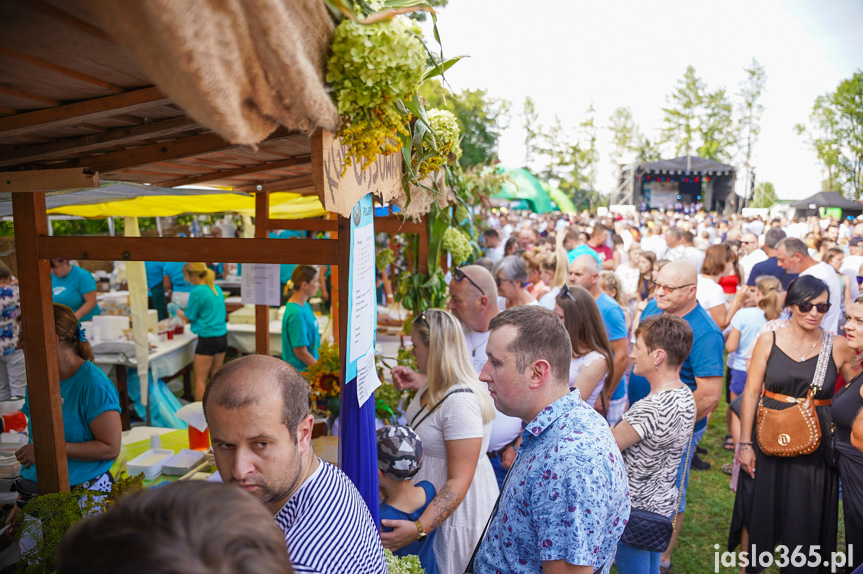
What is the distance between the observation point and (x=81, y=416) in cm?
269

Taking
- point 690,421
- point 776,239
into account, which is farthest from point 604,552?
point 776,239

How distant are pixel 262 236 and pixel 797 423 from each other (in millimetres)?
3853

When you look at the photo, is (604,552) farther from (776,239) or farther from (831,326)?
(776,239)

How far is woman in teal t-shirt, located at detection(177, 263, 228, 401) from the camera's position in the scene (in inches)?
246

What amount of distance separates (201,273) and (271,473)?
5616mm

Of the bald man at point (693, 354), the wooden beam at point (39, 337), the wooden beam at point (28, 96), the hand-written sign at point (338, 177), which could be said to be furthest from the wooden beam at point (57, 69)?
the bald man at point (693, 354)

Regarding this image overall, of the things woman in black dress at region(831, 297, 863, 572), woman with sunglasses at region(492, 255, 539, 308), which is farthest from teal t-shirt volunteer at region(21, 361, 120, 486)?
woman in black dress at region(831, 297, 863, 572)

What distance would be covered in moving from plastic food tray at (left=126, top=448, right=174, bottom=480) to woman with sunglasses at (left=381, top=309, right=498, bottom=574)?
79.1 inches

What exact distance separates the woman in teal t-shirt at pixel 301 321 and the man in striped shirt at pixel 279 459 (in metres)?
3.87

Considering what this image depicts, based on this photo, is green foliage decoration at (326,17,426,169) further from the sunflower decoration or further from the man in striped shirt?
the sunflower decoration

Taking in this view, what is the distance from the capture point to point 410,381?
3.26 metres

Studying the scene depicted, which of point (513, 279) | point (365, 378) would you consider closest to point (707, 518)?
point (513, 279)

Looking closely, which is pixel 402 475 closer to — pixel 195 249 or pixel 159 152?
pixel 195 249

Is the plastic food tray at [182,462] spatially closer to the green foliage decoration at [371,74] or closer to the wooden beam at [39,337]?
the wooden beam at [39,337]
